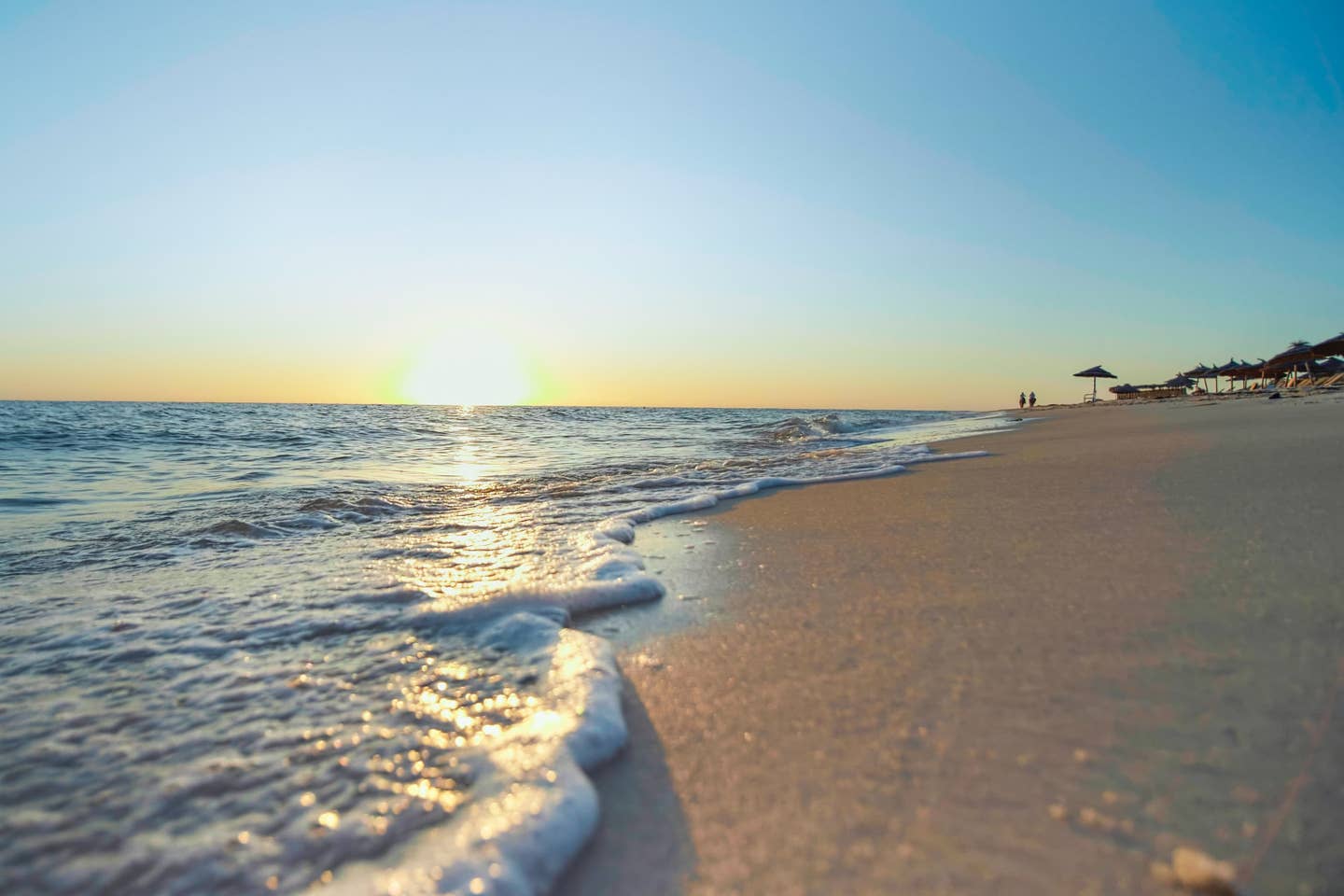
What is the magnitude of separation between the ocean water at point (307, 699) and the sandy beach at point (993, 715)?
0.22 metres

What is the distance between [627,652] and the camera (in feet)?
7.89

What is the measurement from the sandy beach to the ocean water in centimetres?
22

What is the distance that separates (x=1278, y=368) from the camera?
35.8 metres

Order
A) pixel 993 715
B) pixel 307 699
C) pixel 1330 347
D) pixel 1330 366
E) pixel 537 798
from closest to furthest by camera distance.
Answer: pixel 537 798
pixel 993 715
pixel 307 699
pixel 1330 347
pixel 1330 366

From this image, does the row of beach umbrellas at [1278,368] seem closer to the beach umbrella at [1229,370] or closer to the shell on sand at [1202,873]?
the beach umbrella at [1229,370]

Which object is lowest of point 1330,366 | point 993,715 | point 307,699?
point 307,699

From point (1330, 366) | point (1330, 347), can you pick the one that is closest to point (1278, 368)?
point (1330, 366)

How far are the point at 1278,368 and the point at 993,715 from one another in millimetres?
46395

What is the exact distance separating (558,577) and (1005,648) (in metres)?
2.00

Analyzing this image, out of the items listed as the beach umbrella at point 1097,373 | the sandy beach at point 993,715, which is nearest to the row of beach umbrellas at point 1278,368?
the beach umbrella at point 1097,373

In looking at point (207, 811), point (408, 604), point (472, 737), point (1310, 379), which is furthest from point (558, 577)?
point (1310, 379)

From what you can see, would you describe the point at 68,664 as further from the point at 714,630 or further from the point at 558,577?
the point at 714,630

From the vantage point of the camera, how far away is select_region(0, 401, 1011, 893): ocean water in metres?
1.43

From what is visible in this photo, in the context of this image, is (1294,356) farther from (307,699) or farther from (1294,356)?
(307,699)
